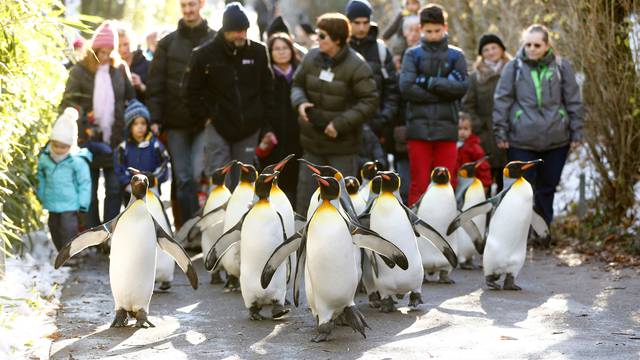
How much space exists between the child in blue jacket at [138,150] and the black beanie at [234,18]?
3.66 ft

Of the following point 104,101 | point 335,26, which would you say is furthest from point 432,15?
point 104,101

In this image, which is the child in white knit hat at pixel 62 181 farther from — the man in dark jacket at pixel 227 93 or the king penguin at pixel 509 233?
the king penguin at pixel 509 233

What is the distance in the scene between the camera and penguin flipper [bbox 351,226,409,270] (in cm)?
635

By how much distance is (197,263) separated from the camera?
376 inches

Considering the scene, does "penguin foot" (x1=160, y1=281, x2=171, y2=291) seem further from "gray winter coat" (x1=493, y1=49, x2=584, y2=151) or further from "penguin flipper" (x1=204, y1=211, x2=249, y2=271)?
"gray winter coat" (x1=493, y1=49, x2=584, y2=151)

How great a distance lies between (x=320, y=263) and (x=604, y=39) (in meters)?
4.99

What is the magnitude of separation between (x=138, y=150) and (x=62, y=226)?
43.5 inches

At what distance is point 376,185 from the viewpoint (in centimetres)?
749

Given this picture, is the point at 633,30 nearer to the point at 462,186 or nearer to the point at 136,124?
the point at 462,186

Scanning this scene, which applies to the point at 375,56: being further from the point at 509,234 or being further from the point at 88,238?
the point at 88,238

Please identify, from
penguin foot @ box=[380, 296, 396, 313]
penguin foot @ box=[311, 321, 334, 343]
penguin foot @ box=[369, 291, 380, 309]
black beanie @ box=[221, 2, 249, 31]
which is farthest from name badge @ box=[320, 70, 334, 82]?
penguin foot @ box=[311, 321, 334, 343]

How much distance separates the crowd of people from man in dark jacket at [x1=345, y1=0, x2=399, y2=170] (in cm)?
2

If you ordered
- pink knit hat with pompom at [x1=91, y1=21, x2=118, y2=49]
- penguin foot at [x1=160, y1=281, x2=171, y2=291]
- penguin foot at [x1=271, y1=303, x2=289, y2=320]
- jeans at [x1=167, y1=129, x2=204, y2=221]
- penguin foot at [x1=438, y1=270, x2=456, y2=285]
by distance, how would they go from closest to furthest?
penguin foot at [x1=271, y1=303, x2=289, y2=320], penguin foot at [x1=160, y1=281, x2=171, y2=291], penguin foot at [x1=438, y1=270, x2=456, y2=285], pink knit hat with pompom at [x1=91, y1=21, x2=118, y2=49], jeans at [x1=167, y1=129, x2=204, y2=221]

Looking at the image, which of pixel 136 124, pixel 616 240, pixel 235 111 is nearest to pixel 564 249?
pixel 616 240
